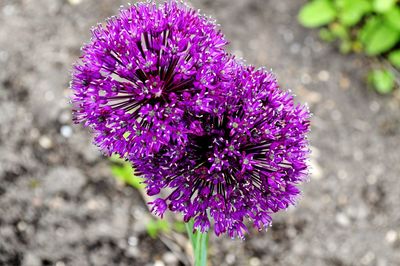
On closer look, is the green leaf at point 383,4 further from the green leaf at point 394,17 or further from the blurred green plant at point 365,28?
the green leaf at point 394,17

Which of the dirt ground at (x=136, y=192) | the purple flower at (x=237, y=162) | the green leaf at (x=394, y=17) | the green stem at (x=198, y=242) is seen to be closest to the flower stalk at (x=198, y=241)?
the green stem at (x=198, y=242)

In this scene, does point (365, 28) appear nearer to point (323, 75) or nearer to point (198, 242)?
point (323, 75)

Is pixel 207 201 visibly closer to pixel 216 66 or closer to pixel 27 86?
pixel 216 66

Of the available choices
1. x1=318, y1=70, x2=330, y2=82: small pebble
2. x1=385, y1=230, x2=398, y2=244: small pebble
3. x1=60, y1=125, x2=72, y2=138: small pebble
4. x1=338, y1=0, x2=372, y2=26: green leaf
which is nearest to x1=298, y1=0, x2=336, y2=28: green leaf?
x1=338, y1=0, x2=372, y2=26: green leaf

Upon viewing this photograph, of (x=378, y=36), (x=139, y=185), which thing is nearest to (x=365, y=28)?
(x=378, y=36)

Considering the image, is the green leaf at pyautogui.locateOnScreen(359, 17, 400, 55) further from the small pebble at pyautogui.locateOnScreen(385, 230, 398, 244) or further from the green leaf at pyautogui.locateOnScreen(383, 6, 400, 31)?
the small pebble at pyautogui.locateOnScreen(385, 230, 398, 244)

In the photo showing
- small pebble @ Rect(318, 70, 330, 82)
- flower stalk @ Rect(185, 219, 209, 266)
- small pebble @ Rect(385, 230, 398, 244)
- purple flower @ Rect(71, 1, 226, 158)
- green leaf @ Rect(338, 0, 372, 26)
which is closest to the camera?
purple flower @ Rect(71, 1, 226, 158)

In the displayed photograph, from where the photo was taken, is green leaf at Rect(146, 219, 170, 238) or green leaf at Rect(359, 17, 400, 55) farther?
green leaf at Rect(359, 17, 400, 55)
